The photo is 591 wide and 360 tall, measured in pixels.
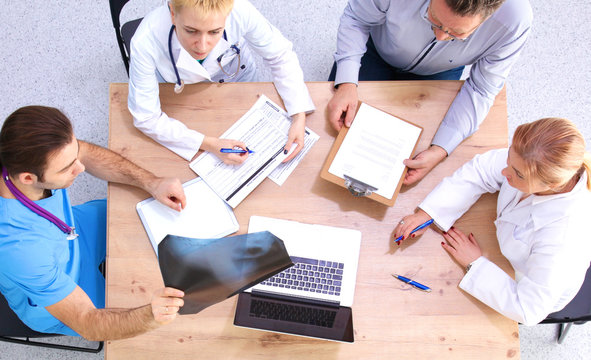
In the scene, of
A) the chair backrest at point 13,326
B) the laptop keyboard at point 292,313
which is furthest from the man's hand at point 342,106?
the chair backrest at point 13,326

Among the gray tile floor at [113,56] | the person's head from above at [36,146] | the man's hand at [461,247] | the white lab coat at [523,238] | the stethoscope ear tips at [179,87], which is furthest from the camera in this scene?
the gray tile floor at [113,56]

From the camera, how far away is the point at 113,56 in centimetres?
224

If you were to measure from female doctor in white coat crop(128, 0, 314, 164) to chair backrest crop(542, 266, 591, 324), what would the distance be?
1.01 metres

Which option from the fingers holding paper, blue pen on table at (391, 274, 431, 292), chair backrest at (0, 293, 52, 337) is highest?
the fingers holding paper

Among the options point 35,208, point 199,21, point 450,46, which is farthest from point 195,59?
point 450,46

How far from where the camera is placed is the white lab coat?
1.16 metres

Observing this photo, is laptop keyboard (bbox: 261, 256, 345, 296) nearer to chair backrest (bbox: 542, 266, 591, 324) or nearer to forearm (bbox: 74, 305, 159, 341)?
forearm (bbox: 74, 305, 159, 341)

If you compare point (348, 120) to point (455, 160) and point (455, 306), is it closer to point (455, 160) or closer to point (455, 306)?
point (455, 160)

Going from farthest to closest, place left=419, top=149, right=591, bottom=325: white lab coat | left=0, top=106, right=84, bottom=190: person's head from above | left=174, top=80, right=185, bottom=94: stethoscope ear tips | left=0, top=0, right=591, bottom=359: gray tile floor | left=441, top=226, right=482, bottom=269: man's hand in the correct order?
left=0, top=0, right=591, bottom=359: gray tile floor
left=174, top=80, right=185, bottom=94: stethoscope ear tips
left=441, top=226, right=482, bottom=269: man's hand
left=419, top=149, right=591, bottom=325: white lab coat
left=0, top=106, right=84, bottom=190: person's head from above

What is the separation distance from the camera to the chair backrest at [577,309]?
56.5 inches

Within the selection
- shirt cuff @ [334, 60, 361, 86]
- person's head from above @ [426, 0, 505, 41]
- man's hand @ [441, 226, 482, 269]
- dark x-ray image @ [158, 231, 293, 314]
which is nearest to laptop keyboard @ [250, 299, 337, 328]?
dark x-ray image @ [158, 231, 293, 314]

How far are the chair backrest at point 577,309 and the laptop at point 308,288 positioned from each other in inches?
28.4

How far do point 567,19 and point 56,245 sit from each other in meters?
2.59

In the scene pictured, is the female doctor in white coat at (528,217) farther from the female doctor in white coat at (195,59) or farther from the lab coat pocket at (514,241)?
the female doctor in white coat at (195,59)
